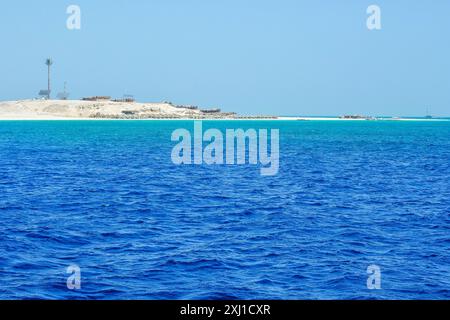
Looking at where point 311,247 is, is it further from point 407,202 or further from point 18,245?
point 407,202

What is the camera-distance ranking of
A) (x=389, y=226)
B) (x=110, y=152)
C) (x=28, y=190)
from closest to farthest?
(x=389, y=226) → (x=28, y=190) → (x=110, y=152)

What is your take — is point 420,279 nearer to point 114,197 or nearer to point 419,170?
point 114,197

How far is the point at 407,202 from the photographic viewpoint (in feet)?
134

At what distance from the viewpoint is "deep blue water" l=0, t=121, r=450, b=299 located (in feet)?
67.2

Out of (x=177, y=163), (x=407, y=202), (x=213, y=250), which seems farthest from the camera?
(x=177, y=163)

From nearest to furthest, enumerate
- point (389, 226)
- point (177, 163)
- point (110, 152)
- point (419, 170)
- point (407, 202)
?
point (389, 226)
point (407, 202)
point (419, 170)
point (177, 163)
point (110, 152)

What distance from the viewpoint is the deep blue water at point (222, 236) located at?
2047 centimetres

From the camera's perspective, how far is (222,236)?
28.5 m

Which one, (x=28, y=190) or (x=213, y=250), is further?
(x=28, y=190)

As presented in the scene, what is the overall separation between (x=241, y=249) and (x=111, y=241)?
18.7 feet

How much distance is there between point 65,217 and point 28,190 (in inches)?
524

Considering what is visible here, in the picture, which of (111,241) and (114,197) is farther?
(114,197)

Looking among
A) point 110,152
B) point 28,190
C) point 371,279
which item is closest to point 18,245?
point 371,279

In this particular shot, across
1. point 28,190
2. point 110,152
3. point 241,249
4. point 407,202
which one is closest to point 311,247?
point 241,249
